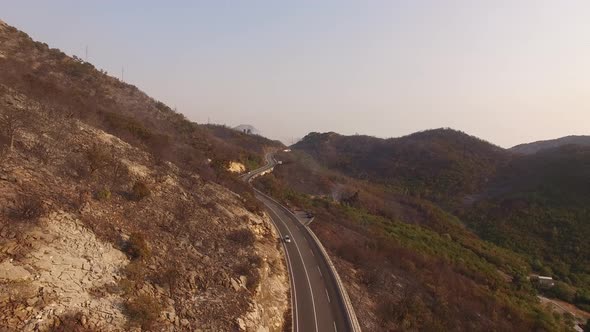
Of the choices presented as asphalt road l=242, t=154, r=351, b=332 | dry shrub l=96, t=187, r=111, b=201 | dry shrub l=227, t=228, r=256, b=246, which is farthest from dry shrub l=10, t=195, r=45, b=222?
asphalt road l=242, t=154, r=351, b=332

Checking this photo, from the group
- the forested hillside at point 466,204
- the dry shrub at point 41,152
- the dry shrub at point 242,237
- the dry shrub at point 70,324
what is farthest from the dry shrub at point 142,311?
the forested hillside at point 466,204

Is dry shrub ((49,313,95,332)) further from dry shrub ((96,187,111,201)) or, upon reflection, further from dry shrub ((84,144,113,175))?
dry shrub ((84,144,113,175))

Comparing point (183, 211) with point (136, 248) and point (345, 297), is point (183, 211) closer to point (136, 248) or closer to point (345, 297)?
point (136, 248)

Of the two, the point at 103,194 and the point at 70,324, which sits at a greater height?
the point at 103,194

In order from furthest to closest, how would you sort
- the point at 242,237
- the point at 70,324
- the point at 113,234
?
the point at 242,237 < the point at 113,234 < the point at 70,324

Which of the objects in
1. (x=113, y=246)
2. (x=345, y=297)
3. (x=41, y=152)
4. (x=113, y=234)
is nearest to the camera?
(x=113, y=246)

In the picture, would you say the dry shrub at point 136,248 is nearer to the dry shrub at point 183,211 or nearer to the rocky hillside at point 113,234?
the rocky hillside at point 113,234

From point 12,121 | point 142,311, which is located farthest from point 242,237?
point 12,121

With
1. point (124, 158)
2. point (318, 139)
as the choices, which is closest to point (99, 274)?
point (124, 158)

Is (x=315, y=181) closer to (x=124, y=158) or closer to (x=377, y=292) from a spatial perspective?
(x=377, y=292)
